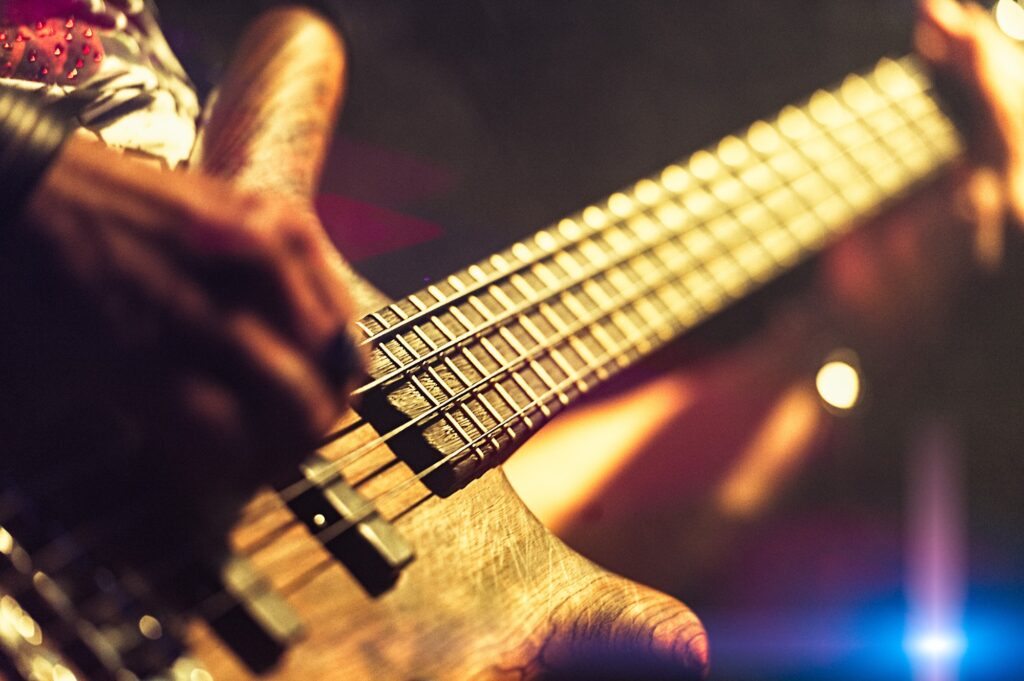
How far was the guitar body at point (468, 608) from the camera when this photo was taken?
0.39m

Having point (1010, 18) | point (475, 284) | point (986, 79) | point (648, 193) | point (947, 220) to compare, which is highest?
point (1010, 18)

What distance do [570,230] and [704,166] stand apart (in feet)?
0.77

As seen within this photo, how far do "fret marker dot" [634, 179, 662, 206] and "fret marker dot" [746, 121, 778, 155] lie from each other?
0.17 metres

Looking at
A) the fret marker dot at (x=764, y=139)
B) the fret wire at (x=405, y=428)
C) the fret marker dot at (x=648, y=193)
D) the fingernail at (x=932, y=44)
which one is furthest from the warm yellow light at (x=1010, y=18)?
the fret wire at (x=405, y=428)

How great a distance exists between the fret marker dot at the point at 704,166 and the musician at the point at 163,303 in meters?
0.59

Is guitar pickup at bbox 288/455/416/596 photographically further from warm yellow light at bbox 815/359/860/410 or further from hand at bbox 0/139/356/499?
warm yellow light at bbox 815/359/860/410

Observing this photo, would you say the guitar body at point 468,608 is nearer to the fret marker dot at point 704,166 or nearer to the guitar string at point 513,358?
the guitar string at point 513,358

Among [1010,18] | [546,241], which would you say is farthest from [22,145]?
[1010,18]

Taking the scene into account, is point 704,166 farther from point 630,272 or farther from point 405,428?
point 405,428

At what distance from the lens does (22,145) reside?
284mm

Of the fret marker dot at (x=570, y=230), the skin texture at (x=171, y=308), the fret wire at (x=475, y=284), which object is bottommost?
the skin texture at (x=171, y=308)

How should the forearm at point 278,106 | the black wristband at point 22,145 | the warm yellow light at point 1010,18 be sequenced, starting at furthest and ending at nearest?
the warm yellow light at point 1010,18, the forearm at point 278,106, the black wristband at point 22,145

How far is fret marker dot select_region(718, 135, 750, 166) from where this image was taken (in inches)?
34.0

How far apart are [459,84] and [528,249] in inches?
16.6
